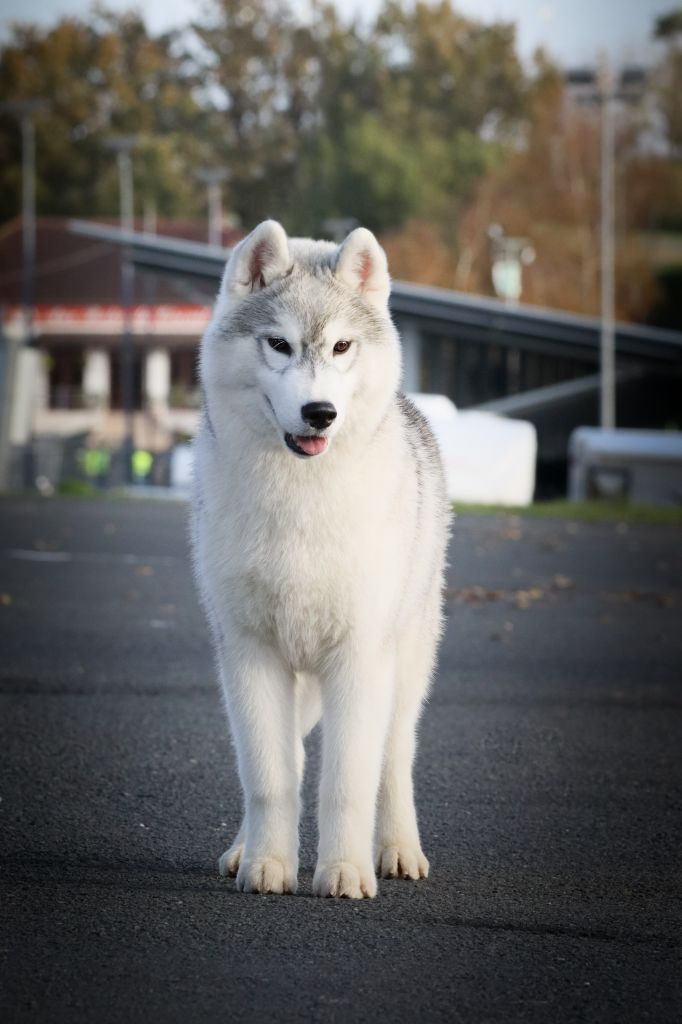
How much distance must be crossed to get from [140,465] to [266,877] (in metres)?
46.3

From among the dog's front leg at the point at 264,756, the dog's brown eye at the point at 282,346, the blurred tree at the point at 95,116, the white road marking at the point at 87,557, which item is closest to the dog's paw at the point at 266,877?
the dog's front leg at the point at 264,756

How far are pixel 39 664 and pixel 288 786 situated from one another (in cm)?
455

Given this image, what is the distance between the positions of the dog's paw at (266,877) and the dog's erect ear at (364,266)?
1.62m

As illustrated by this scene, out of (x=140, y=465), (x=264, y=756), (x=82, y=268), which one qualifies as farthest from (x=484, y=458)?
(x=82, y=268)

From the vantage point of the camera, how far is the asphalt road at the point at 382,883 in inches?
156

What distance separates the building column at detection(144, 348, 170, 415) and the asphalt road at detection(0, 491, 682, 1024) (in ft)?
212

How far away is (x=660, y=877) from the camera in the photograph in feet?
16.9

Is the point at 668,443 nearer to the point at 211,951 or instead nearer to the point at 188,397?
the point at 211,951

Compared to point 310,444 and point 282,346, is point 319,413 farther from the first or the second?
point 282,346

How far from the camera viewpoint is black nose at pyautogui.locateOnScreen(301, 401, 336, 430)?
4641 mm

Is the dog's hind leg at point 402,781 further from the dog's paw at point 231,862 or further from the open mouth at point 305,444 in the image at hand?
the open mouth at point 305,444

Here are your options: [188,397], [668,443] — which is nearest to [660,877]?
[668,443]

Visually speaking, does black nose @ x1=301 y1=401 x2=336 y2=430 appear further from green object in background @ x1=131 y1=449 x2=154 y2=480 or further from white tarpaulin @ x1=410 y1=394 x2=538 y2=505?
green object in background @ x1=131 y1=449 x2=154 y2=480

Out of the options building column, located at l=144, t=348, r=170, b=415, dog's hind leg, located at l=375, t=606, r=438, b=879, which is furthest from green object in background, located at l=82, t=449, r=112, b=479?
dog's hind leg, located at l=375, t=606, r=438, b=879
